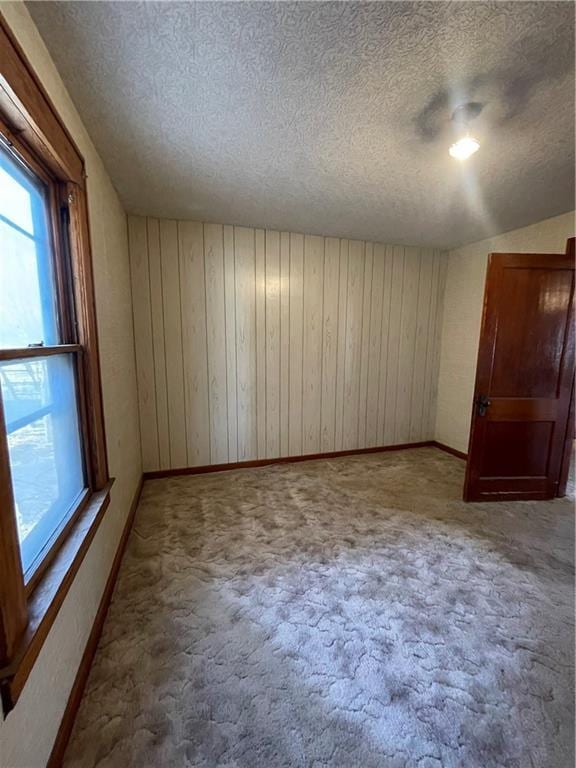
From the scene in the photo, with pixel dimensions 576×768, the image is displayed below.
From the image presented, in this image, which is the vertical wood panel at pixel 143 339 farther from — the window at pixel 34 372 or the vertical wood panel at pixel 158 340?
the window at pixel 34 372

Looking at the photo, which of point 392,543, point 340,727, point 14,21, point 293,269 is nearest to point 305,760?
point 340,727

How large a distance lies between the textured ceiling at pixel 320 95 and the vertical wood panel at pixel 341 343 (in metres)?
1.00

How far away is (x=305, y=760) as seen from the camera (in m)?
1.03

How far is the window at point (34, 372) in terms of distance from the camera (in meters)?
A: 1.00

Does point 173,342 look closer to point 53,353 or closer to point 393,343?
point 53,353

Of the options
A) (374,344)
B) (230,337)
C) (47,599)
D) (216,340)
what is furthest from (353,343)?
(47,599)

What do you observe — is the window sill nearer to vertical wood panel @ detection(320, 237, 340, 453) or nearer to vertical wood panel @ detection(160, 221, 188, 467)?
vertical wood panel @ detection(160, 221, 188, 467)

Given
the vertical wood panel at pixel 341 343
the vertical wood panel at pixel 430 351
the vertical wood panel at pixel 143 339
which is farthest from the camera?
the vertical wood panel at pixel 430 351

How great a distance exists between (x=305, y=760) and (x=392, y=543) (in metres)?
1.30

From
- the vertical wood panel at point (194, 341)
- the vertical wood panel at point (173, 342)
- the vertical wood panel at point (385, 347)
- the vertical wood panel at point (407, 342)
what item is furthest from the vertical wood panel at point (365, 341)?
the vertical wood panel at point (173, 342)

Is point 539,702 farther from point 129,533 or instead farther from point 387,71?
point 387,71

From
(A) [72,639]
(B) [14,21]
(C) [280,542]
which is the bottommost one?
(C) [280,542]

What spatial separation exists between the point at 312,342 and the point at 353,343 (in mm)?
507

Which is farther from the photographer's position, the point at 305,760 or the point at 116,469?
the point at 116,469
